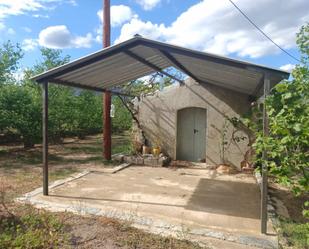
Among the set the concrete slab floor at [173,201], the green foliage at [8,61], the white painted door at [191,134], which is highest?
the green foliage at [8,61]

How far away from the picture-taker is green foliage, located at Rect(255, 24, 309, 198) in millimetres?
3074

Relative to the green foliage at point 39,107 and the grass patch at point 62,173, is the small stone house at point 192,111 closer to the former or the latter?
the grass patch at point 62,173

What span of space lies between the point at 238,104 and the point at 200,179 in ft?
10.3

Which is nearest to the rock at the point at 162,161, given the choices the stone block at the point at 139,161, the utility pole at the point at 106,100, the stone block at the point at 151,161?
the stone block at the point at 151,161

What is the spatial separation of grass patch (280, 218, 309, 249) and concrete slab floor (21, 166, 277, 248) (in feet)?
0.70

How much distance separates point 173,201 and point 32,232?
292 centimetres

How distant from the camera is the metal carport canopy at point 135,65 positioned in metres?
4.67

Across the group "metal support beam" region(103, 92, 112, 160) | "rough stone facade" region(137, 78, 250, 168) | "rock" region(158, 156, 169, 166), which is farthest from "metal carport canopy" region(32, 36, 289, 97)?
"rock" region(158, 156, 169, 166)

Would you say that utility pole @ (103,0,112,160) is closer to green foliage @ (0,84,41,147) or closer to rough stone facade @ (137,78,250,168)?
rough stone facade @ (137,78,250,168)

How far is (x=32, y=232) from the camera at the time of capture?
3898 mm

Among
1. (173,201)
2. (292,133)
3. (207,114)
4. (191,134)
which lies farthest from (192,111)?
(292,133)

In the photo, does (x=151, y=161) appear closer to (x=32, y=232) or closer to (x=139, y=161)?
(x=139, y=161)

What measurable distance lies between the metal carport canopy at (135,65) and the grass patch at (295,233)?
93.4 inches

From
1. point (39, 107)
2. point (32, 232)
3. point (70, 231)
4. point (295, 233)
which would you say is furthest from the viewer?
point (39, 107)
